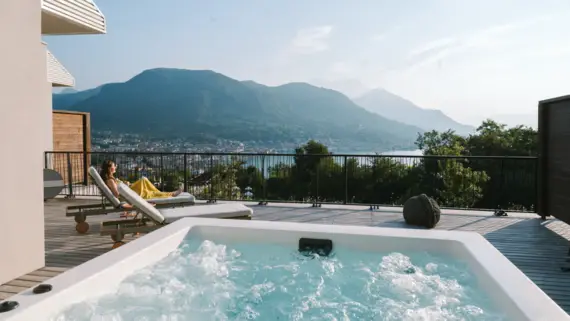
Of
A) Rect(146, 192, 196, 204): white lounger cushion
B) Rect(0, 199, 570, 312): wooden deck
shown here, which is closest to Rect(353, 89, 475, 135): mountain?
Rect(0, 199, 570, 312): wooden deck

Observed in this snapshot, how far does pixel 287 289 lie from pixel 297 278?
192mm

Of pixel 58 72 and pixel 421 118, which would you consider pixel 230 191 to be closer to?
pixel 58 72

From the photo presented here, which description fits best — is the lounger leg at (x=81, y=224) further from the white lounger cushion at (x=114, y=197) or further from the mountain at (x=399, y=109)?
the mountain at (x=399, y=109)

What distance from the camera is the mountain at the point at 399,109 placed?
66.3 metres

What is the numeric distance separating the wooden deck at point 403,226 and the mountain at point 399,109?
57468mm

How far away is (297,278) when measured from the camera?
3.90 metres

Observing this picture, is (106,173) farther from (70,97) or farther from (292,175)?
(70,97)

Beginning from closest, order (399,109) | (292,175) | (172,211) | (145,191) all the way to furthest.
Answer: (172,211) → (145,191) → (292,175) → (399,109)

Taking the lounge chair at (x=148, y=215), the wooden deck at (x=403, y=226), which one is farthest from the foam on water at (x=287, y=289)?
the wooden deck at (x=403, y=226)

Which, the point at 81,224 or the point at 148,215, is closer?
the point at 148,215

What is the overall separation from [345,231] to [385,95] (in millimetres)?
81341

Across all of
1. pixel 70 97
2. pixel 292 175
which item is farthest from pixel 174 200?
pixel 70 97

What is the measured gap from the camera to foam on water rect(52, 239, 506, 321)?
10.4 ft

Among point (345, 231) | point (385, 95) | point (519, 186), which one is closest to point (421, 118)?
point (385, 95)
